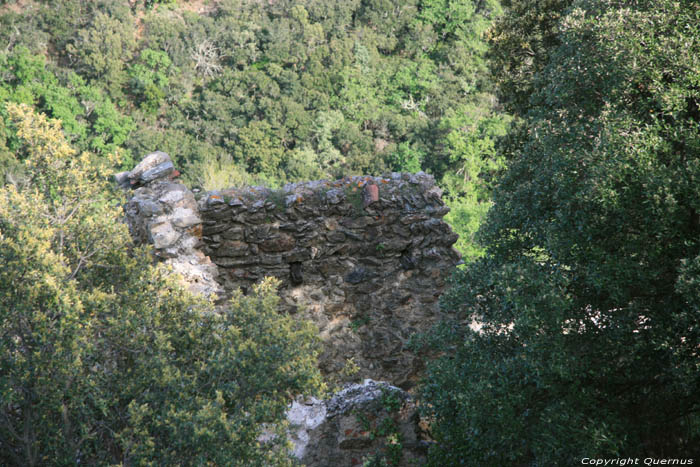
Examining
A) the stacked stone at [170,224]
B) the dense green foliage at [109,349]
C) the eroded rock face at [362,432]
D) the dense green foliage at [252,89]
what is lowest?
the dense green foliage at [252,89]

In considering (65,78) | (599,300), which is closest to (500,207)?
(599,300)

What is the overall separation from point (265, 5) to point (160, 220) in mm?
31756

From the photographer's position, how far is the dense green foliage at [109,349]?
3717 mm

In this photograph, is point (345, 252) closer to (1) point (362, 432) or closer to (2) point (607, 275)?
(1) point (362, 432)

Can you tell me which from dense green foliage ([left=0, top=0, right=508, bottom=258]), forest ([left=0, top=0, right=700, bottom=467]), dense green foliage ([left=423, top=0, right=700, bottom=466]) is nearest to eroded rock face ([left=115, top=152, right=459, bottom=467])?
forest ([left=0, top=0, right=700, bottom=467])

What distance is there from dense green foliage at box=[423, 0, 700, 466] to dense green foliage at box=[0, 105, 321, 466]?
1.59 m

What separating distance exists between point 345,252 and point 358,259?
24 cm

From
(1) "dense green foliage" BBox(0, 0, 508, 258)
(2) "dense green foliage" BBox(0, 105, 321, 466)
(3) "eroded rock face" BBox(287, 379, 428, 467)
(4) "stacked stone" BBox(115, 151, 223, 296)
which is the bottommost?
(1) "dense green foliage" BBox(0, 0, 508, 258)

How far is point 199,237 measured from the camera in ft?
25.9

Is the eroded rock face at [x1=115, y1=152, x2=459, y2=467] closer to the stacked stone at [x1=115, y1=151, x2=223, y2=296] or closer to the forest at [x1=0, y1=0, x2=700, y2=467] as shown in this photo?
the stacked stone at [x1=115, y1=151, x2=223, y2=296]

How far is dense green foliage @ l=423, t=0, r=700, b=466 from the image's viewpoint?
3.88 meters

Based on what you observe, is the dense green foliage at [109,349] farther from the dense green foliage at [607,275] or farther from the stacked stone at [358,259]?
the stacked stone at [358,259]

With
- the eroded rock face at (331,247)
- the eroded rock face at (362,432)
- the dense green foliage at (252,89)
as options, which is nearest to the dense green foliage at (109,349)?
the eroded rock face at (362,432)

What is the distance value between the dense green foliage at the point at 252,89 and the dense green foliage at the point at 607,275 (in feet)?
68.9
